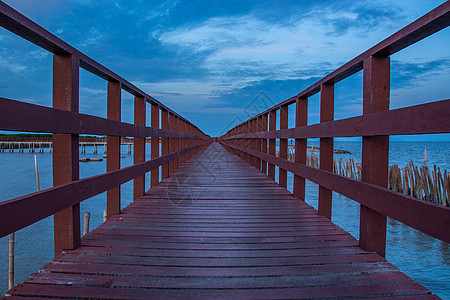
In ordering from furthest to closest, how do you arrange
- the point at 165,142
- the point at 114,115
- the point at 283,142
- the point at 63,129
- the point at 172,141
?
1. the point at 172,141
2. the point at 165,142
3. the point at 283,142
4. the point at 114,115
5. the point at 63,129

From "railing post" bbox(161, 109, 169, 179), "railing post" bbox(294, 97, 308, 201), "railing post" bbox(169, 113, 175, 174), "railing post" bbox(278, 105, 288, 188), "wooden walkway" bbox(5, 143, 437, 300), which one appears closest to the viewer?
"wooden walkway" bbox(5, 143, 437, 300)

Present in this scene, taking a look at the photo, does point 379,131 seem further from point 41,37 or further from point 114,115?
point 114,115

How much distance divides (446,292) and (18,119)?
5548 millimetres

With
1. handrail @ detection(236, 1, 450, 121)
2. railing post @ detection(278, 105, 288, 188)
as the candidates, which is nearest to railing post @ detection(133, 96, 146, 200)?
railing post @ detection(278, 105, 288, 188)

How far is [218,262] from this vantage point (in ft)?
6.33

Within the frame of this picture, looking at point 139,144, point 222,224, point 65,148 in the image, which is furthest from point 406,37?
point 139,144

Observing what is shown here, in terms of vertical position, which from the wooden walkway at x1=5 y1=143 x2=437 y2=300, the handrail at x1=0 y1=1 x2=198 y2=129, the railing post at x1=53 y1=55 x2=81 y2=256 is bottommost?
the wooden walkway at x1=5 y1=143 x2=437 y2=300

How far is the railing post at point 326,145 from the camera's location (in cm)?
300

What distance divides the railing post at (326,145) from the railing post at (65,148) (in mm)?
→ 2196

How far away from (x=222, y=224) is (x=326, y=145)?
1275 millimetres

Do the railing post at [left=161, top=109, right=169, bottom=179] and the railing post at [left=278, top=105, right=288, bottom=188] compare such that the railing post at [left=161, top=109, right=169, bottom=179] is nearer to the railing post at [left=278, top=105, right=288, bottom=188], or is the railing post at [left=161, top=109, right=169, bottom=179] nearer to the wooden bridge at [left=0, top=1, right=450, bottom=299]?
the railing post at [left=278, top=105, right=288, bottom=188]

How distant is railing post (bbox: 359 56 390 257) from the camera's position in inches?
81.0

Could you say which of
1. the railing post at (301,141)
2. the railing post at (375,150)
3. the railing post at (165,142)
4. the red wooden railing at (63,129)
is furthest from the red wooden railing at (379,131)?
the railing post at (165,142)

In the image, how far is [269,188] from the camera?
4.78 m
